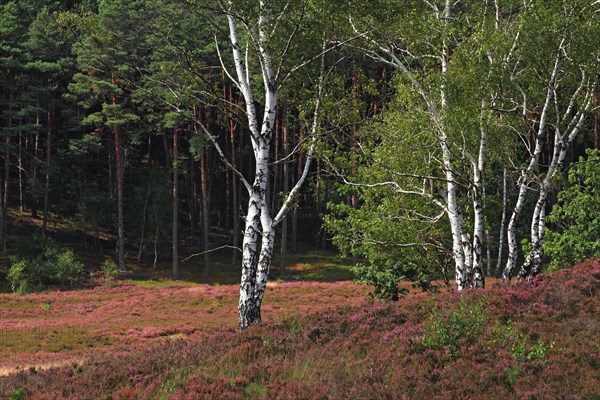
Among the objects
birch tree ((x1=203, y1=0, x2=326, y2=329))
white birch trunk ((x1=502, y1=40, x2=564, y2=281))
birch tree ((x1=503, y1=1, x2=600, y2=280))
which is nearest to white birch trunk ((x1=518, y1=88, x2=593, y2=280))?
birch tree ((x1=503, y1=1, x2=600, y2=280))

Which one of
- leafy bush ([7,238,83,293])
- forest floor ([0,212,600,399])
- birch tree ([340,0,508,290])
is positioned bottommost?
leafy bush ([7,238,83,293])

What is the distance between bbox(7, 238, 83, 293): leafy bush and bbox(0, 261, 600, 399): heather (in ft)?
104

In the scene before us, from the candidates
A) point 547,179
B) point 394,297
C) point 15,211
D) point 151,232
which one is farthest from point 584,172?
point 15,211

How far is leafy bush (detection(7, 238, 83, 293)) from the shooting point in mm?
41219

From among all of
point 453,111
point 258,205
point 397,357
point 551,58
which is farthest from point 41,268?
point 397,357

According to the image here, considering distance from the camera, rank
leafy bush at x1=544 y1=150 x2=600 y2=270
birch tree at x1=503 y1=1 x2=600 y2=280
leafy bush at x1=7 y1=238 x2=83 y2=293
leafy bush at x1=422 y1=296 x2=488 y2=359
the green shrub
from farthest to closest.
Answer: leafy bush at x1=7 y1=238 x2=83 y2=293 → leafy bush at x1=544 y1=150 x2=600 y2=270 → birch tree at x1=503 y1=1 x2=600 y2=280 → leafy bush at x1=422 y1=296 x2=488 y2=359 → the green shrub

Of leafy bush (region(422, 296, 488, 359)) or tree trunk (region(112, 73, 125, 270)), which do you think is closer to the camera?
leafy bush (region(422, 296, 488, 359))

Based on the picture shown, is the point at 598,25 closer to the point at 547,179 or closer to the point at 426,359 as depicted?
the point at 547,179

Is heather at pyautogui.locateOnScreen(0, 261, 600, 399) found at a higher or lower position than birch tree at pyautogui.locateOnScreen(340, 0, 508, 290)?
lower

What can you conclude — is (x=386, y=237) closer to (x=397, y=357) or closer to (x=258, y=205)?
(x=258, y=205)

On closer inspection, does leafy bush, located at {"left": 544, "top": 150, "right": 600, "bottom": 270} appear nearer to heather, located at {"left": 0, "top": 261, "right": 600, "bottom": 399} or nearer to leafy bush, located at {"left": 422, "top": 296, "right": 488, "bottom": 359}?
heather, located at {"left": 0, "top": 261, "right": 600, "bottom": 399}

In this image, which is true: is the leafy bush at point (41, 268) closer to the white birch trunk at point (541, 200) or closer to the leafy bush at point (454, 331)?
the white birch trunk at point (541, 200)

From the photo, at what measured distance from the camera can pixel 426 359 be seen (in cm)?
934

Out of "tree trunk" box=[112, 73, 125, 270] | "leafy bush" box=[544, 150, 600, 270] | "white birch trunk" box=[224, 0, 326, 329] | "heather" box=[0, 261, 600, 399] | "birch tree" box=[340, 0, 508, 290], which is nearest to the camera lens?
"heather" box=[0, 261, 600, 399]
